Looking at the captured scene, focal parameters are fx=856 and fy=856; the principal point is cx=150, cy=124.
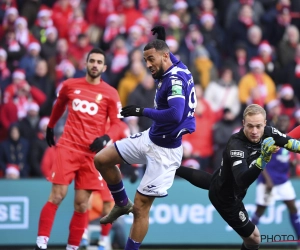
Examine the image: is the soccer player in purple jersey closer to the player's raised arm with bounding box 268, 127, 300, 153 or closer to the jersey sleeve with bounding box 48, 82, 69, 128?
the player's raised arm with bounding box 268, 127, 300, 153

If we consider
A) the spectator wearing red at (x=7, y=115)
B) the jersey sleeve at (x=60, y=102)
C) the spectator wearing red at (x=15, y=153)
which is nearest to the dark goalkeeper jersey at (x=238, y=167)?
the jersey sleeve at (x=60, y=102)

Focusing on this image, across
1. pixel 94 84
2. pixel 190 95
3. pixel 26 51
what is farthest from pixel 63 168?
pixel 26 51

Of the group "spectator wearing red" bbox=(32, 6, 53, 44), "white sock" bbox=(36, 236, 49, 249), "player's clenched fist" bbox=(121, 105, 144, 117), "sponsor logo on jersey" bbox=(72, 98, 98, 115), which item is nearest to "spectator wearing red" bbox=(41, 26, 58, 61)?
"spectator wearing red" bbox=(32, 6, 53, 44)

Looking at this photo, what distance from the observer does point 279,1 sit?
20078 millimetres

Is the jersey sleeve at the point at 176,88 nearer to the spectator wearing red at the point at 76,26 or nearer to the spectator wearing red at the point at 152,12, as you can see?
the spectator wearing red at the point at 76,26

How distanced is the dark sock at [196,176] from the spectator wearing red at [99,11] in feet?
28.1

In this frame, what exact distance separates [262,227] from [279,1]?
7006mm

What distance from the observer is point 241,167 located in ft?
31.3

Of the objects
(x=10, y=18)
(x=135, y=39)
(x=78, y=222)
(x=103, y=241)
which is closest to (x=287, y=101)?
(x=135, y=39)

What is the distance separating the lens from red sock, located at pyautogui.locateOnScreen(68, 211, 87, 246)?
37.7ft

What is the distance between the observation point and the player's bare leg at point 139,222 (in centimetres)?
1027

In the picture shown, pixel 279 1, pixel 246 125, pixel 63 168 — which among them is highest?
pixel 279 1

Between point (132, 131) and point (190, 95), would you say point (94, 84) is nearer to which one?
point (190, 95)

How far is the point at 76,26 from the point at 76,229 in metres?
7.89
